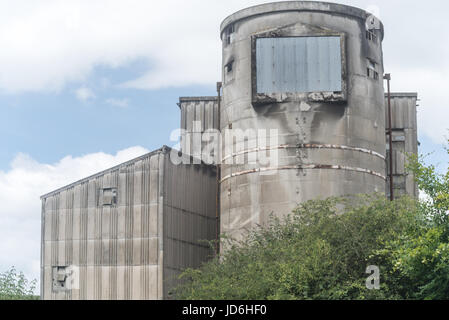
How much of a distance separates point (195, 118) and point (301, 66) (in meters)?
9.79

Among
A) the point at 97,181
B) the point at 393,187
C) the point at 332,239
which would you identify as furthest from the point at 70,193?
the point at 393,187

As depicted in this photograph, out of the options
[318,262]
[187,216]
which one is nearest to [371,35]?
[187,216]

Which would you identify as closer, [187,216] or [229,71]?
[187,216]

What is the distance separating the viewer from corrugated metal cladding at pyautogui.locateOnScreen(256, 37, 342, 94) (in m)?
37.0

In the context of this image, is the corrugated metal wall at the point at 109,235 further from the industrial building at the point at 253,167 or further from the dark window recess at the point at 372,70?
the dark window recess at the point at 372,70

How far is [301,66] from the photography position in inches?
1464

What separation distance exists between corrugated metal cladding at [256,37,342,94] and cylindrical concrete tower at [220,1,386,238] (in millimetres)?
49

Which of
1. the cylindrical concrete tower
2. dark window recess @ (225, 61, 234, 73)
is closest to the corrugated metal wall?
the cylindrical concrete tower

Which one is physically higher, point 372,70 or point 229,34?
point 229,34

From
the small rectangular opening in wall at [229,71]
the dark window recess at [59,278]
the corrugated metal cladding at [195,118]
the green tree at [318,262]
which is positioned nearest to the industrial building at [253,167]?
the dark window recess at [59,278]

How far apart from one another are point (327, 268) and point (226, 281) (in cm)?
381

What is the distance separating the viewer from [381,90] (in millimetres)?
39812

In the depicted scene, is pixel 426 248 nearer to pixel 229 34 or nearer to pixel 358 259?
pixel 358 259

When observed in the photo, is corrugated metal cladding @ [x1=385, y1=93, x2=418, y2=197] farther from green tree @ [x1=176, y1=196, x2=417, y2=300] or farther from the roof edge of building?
green tree @ [x1=176, y1=196, x2=417, y2=300]
